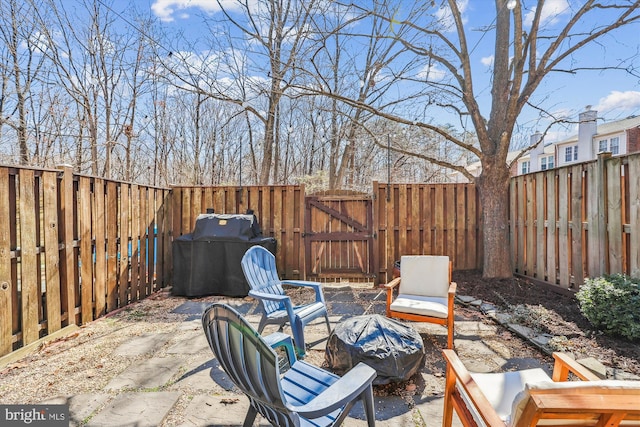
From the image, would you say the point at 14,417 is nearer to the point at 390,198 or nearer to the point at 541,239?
the point at 390,198

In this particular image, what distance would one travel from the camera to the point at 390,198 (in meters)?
5.56

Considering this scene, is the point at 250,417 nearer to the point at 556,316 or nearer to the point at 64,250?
the point at 64,250

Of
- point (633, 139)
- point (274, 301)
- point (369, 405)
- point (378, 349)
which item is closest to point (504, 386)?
point (369, 405)

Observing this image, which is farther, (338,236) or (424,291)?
(338,236)

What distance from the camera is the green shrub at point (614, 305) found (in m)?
2.79

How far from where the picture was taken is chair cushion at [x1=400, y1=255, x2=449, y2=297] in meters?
3.59

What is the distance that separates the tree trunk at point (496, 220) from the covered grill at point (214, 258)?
3.59 m

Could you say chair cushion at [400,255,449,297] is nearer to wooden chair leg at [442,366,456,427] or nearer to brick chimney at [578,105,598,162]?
wooden chair leg at [442,366,456,427]

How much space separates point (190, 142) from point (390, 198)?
349 inches

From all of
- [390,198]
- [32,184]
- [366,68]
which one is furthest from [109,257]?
[366,68]

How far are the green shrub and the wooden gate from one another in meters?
3.06

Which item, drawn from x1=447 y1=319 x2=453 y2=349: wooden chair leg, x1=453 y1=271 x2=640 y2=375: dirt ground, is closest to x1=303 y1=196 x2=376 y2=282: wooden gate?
x1=453 y1=271 x2=640 y2=375: dirt ground

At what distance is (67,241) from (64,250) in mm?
95

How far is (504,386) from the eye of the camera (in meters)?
1.64
